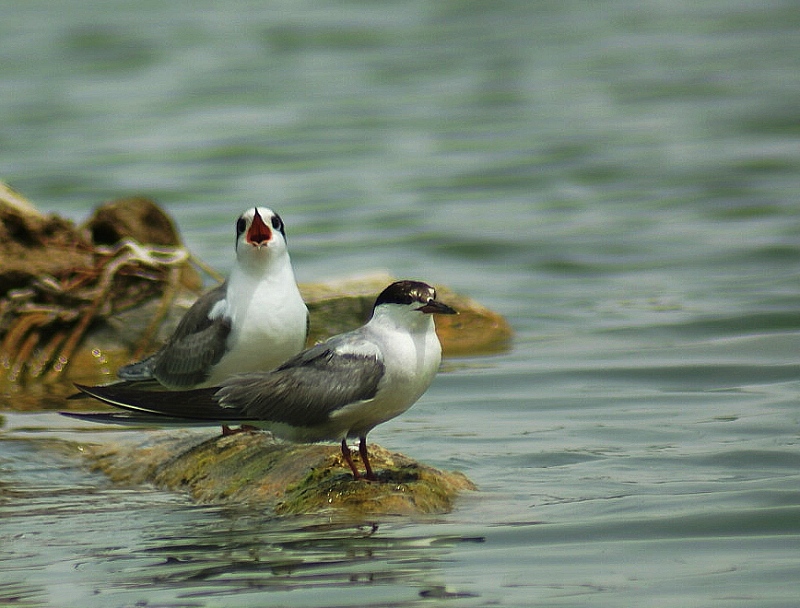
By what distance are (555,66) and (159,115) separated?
583 cm

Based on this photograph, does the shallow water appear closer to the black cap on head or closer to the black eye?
the black cap on head

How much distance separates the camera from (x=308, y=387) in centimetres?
548

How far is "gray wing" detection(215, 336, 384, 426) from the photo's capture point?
5340 millimetres

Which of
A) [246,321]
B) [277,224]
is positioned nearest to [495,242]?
[277,224]

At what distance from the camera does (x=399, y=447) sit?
698 centimetres

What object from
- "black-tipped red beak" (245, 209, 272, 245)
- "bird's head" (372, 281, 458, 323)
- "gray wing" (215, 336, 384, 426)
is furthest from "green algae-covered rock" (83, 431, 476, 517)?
"black-tipped red beak" (245, 209, 272, 245)

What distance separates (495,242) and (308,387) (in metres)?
8.19

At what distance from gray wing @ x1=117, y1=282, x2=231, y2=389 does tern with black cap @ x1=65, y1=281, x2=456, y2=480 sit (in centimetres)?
59

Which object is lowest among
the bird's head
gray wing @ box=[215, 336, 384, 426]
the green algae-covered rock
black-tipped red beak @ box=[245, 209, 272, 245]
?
the green algae-covered rock

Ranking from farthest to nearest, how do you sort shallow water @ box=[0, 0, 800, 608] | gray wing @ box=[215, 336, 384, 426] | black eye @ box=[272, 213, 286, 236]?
black eye @ box=[272, 213, 286, 236], gray wing @ box=[215, 336, 384, 426], shallow water @ box=[0, 0, 800, 608]

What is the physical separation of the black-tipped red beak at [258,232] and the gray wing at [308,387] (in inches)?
31.5

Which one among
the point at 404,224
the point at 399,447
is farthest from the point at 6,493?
the point at 404,224

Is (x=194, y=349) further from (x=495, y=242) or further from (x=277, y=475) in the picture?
(x=495, y=242)

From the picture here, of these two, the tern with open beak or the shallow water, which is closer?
the shallow water
